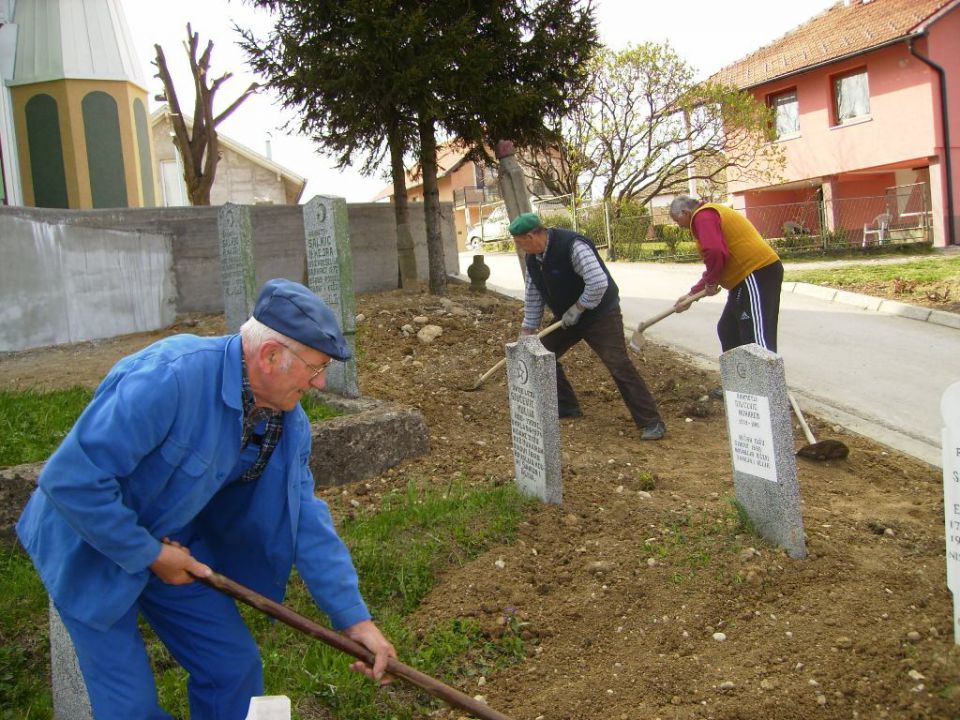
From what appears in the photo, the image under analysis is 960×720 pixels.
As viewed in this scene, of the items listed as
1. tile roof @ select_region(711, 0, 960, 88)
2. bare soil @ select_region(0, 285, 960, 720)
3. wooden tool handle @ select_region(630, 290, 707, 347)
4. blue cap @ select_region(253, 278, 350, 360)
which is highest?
tile roof @ select_region(711, 0, 960, 88)

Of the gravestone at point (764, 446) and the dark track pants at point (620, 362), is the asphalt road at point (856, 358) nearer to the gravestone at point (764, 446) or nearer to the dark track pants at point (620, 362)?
the dark track pants at point (620, 362)

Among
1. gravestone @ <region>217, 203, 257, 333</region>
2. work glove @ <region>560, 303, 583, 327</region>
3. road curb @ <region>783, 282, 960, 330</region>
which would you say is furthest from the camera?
road curb @ <region>783, 282, 960, 330</region>

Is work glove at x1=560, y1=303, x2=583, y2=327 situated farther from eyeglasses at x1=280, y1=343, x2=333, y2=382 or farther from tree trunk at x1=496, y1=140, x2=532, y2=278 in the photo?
eyeglasses at x1=280, y1=343, x2=333, y2=382

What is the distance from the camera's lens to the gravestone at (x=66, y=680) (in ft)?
10.9

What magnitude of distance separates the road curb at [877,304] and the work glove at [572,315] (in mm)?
5988

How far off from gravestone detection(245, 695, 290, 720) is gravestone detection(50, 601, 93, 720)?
75.8 inches

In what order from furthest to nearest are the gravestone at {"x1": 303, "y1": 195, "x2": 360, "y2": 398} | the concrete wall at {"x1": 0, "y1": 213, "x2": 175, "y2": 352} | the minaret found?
the minaret < the concrete wall at {"x1": 0, "y1": 213, "x2": 175, "y2": 352} < the gravestone at {"x1": 303, "y1": 195, "x2": 360, "y2": 398}

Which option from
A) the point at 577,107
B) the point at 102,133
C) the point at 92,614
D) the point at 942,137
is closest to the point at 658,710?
the point at 92,614

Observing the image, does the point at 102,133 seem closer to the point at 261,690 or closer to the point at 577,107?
the point at 577,107

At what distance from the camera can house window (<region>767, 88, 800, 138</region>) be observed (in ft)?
85.1

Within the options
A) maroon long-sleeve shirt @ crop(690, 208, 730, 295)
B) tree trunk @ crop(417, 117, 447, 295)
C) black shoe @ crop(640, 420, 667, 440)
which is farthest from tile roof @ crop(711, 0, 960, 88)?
black shoe @ crop(640, 420, 667, 440)

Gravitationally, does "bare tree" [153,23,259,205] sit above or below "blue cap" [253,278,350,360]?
above

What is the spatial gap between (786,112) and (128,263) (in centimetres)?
2128

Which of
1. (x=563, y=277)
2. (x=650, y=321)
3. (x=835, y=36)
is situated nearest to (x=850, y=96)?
(x=835, y=36)
